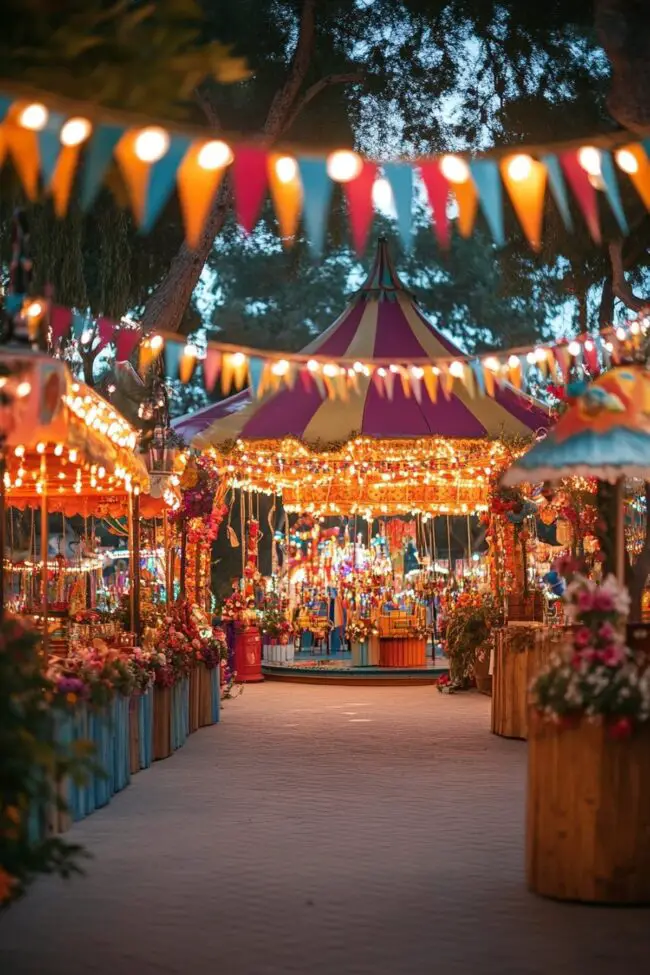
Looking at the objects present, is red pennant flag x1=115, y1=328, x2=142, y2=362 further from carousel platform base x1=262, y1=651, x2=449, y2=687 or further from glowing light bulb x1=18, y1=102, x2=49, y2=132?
carousel platform base x1=262, y1=651, x2=449, y2=687

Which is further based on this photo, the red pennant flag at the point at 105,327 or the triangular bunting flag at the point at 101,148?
the red pennant flag at the point at 105,327

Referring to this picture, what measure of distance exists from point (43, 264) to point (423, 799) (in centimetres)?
741

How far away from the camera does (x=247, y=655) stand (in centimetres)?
1756

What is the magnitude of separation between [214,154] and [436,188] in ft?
3.22

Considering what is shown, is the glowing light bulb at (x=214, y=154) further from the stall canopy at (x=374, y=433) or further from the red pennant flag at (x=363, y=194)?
the stall canopy at (x=374, y=433)

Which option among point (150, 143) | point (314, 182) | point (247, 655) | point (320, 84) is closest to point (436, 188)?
point (314, 182)

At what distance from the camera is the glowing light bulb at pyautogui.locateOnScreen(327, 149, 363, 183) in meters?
5.75

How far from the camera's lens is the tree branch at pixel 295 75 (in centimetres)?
1702

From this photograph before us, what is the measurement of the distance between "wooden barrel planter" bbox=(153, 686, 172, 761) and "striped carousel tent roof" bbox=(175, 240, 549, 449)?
635 cm

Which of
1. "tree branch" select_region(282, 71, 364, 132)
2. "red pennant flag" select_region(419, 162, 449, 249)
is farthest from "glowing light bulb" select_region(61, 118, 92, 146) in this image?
"tree branch" select_region(282, 71, 364, 132)

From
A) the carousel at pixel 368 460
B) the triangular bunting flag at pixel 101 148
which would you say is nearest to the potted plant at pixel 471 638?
the carousel at pixel 368 460

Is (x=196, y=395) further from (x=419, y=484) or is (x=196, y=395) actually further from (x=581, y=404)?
(x=581, y=404)

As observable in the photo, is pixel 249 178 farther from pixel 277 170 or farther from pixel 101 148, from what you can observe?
→ pixel 101 148

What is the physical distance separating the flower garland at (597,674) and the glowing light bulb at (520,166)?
1.70m
